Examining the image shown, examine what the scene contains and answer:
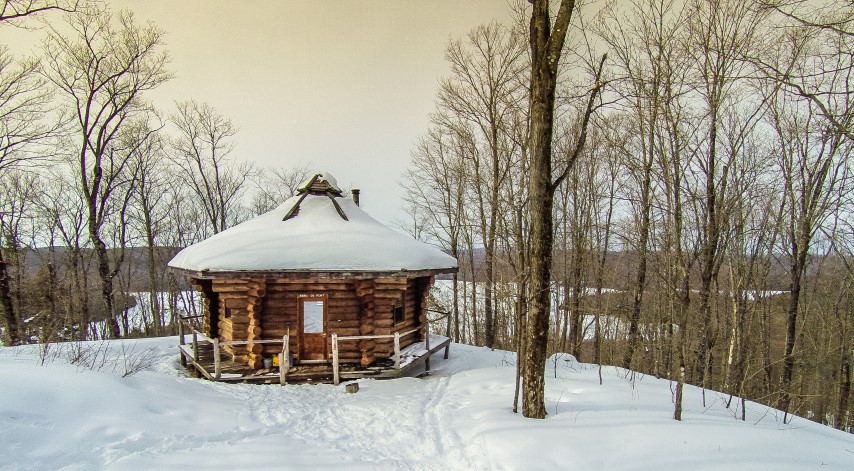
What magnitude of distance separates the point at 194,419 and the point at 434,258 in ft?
27.3

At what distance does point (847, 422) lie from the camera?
14.6m

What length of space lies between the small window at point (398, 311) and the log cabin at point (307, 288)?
1.3 inches

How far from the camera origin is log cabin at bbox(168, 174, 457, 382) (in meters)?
10.6

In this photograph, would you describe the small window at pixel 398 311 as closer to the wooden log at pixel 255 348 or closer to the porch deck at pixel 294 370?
the porch deck at pixel 294 370

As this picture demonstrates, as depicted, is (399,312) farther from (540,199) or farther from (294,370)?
(540,199)

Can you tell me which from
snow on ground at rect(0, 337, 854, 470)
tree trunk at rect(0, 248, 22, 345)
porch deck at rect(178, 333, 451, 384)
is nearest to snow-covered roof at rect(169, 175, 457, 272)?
porch deck at rect(178, 333, 451, 384)

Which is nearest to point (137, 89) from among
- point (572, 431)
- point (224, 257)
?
point (224, 257)

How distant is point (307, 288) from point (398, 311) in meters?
3.23

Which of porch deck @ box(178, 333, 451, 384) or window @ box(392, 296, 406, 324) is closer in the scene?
porch deck @ box(178, 333, 451, 384)

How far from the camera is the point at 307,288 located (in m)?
11.3

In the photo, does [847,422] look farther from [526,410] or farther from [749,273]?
[526,410]

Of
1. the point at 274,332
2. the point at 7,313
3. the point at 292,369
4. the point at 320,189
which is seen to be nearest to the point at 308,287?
the point at 274,332

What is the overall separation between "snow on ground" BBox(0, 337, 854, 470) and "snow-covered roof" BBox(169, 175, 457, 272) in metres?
3.55

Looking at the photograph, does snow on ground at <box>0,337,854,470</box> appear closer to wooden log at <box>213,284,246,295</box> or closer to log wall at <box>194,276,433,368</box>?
log wall at <box>194,276,433,368</box>
